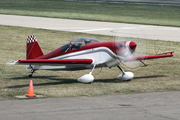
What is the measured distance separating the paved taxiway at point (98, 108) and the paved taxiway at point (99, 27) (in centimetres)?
1751

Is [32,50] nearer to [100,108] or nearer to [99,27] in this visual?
[100,108]

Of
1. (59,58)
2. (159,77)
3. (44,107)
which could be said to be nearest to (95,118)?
(44,107)

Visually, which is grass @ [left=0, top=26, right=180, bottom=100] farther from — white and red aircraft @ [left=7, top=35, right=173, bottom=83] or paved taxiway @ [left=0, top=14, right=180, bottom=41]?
paved taxiway @ [left=0, top=14, right=180, bottom=41]

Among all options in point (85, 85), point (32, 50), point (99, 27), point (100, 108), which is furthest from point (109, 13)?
point (100, 108)

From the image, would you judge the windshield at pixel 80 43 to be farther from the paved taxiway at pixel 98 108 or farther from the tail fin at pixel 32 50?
the paved taxiway at pixel 98 108

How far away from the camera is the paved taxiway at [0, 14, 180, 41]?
104 ft

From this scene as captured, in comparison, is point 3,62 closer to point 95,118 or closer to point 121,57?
point 121,57

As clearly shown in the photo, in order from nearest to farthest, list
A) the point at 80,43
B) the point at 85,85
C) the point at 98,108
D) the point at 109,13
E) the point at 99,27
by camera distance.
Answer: the point at 98,108, the point at 85,85, the point at 80,43, the point at 99,27, the point at 109,13

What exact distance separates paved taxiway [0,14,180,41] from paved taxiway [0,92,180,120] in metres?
17.5

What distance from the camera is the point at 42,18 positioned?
144 feet

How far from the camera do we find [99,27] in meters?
36.4

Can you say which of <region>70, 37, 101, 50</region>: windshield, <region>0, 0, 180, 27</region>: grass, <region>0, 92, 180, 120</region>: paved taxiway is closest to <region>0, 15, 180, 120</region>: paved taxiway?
<region>0, 92, 180, 120</region>: paved taxiway

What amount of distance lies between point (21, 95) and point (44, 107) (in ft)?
7.52

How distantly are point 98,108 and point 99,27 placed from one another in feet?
87.2
